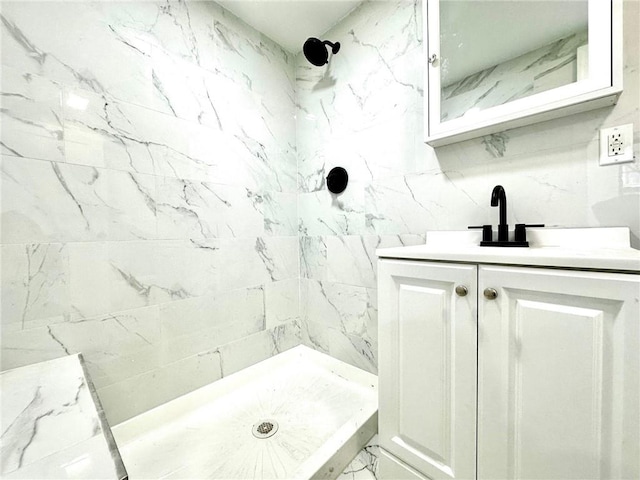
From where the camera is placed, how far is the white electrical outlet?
0.75 metres

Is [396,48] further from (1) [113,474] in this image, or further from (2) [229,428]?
(2) [229,428]

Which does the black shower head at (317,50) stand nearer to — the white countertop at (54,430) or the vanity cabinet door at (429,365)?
the vanity cabinet door at (429,365)

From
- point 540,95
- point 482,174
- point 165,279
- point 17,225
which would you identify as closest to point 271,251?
point 165,279

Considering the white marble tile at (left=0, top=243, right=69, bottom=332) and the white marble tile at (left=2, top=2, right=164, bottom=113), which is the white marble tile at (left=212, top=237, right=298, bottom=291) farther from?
the white marble tile at (left=2, top=2, right=164, bottom=113)

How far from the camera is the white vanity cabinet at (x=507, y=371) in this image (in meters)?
0.51

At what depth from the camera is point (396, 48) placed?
1.28m

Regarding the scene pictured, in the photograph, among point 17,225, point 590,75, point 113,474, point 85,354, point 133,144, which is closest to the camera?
point 113,474

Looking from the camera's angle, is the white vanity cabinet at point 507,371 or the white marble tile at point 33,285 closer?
the white vanity cabinet at point 507,371

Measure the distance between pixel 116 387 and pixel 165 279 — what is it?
0.48 meters

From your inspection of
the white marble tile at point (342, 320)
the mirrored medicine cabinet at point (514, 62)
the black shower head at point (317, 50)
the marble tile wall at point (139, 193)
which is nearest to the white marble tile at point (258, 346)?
the marble tile wall at point (139, 193)

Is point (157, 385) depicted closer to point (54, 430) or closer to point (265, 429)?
point (265, 429)

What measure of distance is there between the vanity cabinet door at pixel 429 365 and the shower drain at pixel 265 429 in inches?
20.2

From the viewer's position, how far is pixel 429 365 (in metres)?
0.77

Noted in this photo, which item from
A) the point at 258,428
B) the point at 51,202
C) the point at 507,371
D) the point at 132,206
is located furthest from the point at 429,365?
the point at 51,202
